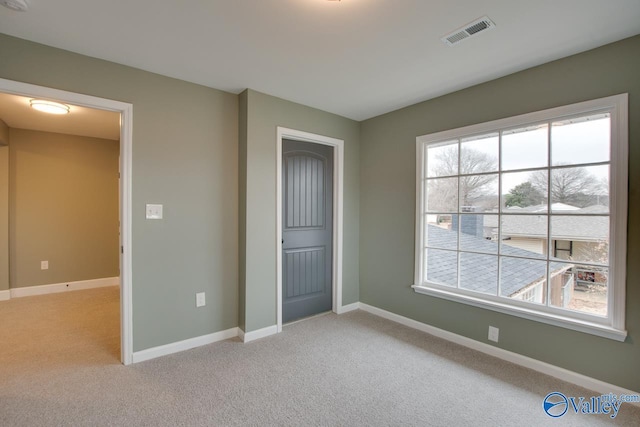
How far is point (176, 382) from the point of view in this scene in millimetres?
2148

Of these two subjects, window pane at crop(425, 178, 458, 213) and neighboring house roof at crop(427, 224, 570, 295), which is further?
window pane at crop(425, 178, 458, 213)

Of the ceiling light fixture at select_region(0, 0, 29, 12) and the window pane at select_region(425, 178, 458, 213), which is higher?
the ceiling light fixture at select_region(0, 0, 29, 12)

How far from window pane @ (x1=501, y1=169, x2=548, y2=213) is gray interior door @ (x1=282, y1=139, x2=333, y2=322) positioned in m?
1.86

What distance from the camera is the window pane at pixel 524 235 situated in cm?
236

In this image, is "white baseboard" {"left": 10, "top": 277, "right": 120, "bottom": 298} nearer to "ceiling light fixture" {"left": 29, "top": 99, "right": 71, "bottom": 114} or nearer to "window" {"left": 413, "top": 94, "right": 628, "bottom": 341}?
"ceiling light fixture" {"left": 29, "top": 99, "right": 71, "bottom": 114}

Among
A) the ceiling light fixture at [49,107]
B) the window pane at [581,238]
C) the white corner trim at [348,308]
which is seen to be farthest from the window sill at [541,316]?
the ceiling light fixture at [49,107]

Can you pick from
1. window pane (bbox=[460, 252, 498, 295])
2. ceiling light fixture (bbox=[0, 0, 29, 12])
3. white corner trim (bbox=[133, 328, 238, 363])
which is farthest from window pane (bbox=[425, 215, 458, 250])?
ceiling light fixture (bbox=[0, 0, 29, 12])

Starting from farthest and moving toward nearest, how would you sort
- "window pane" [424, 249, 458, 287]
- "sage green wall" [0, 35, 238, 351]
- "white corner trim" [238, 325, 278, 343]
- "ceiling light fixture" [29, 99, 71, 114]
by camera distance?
"ceiling light fixture" [29, 99, 71, 114] → "window pane" [424, 249, 458, 287] → "white corner trim" [238, 325, 278, 343] → "sage green wall" [0, 35, 238, 351]

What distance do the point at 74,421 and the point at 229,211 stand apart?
1819mm

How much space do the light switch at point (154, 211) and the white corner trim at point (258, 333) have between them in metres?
1.37

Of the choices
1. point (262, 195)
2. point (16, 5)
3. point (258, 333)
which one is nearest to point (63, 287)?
point (258, 333)

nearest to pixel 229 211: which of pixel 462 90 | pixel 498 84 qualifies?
pixel 462 90

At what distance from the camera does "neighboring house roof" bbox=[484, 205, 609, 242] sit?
2104 millimetres

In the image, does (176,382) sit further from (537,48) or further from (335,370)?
(537,48)
